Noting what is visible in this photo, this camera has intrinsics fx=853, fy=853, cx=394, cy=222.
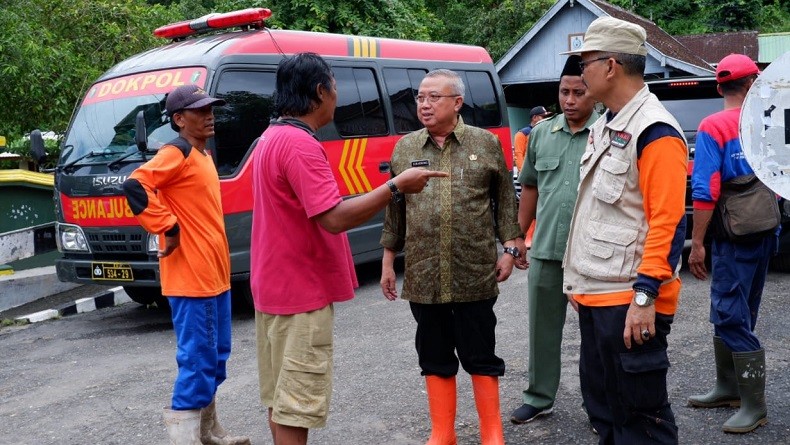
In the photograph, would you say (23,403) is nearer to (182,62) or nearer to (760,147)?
(182,62)

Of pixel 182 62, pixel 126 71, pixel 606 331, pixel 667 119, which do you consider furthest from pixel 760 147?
pixel 126 71

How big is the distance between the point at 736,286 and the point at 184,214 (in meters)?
2.81

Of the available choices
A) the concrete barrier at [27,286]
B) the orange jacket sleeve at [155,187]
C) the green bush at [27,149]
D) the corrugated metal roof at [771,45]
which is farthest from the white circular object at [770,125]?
the corrugated metal roof at [771,45]

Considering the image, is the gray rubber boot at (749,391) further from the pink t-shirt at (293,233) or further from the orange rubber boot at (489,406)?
the pink t-shirt at (293,233)

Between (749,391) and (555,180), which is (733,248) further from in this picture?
(555,180)

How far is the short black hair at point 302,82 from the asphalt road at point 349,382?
196 centimetres

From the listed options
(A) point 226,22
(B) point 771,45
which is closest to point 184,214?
(A) point 226,22

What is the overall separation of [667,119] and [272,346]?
5.91 ft

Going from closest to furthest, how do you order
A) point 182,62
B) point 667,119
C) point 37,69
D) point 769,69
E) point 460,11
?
point 667,119 → point 769,69 → point 182,62 → point 37,69 → point 460,11

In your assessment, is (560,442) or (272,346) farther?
(560,442)

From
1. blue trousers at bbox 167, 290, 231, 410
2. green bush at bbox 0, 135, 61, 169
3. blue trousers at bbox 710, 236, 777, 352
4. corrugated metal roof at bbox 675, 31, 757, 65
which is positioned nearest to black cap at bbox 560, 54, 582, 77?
blue trousers at bbox 710, 236, 777, 352

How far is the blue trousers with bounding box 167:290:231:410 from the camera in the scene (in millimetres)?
4098

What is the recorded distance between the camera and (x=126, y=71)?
812 cm

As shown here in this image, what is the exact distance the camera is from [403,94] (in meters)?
9.72
